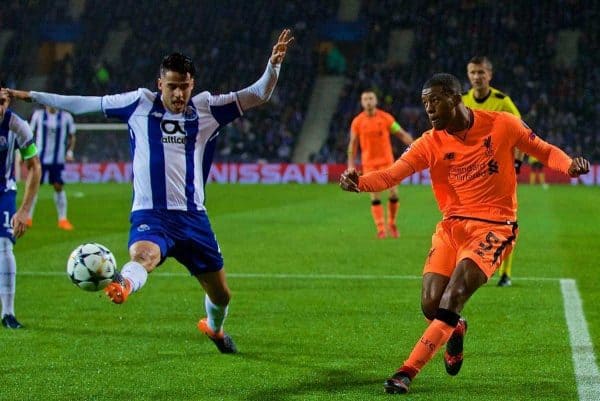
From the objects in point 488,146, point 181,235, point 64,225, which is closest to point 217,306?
point 181,235

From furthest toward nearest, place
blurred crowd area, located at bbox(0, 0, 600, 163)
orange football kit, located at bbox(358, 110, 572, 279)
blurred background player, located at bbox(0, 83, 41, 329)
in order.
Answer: blurred crowd area, located at bbox(0, 0, 600, 163) < blurred background player, located at bbox(0, 83, 41, 329) < orange football kit, located at bbox(358, 110, 572, 279)

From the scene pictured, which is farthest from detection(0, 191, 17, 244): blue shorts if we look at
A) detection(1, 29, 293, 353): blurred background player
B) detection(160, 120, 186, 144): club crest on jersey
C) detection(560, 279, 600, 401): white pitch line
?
detection(560, 279, 600, 401): white pitch line

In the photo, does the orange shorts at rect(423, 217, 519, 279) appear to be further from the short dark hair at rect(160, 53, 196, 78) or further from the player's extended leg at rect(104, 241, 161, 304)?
the short dark hair at rect(160, 53, 196, 78)

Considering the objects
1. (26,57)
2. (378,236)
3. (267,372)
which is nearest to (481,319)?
(267,372)

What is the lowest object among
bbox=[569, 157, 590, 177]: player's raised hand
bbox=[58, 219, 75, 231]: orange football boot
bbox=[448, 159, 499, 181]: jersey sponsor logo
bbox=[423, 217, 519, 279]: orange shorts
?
bbox=[58, 219, 75, 231]: orange football boot

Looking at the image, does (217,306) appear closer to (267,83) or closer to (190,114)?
(190,114)

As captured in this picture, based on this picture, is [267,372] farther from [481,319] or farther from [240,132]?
[240,132]

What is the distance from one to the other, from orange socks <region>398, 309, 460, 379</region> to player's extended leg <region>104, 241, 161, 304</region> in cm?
166

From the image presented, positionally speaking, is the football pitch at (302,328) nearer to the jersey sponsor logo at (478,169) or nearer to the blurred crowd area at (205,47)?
the jersey sponsor logo at (478,169)

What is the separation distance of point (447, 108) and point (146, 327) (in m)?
3.49

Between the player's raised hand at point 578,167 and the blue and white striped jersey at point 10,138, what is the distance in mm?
4457

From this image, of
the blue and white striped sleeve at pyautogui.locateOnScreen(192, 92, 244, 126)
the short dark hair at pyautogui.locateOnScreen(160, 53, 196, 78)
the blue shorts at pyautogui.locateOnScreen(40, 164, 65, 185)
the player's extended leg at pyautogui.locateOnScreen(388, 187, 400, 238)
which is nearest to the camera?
the short dark hair at pyautogui.locateOnScreen(160, 53, 196, 78)

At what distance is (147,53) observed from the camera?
46.1 meters

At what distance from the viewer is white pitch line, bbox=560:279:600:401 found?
6387mm
